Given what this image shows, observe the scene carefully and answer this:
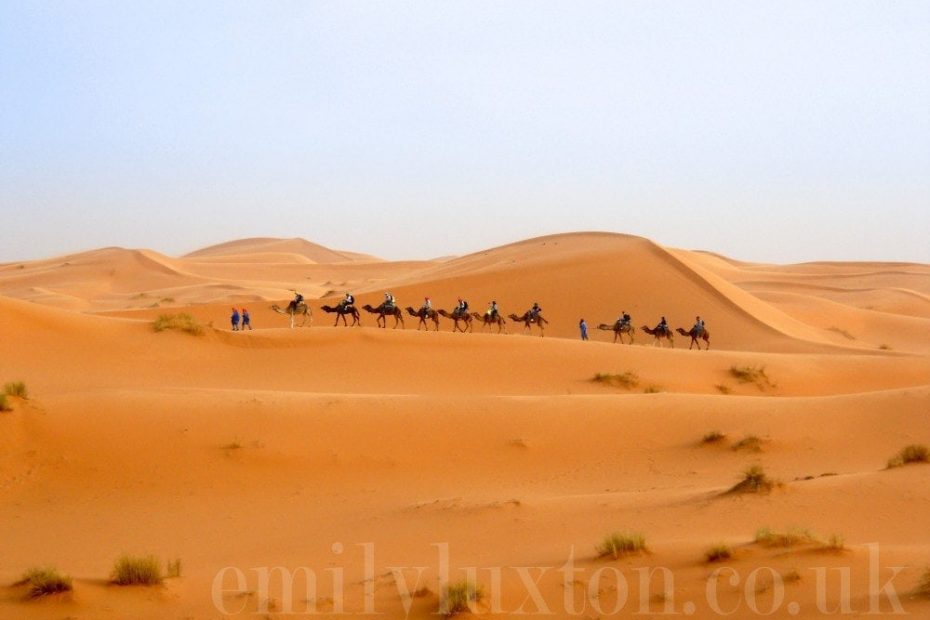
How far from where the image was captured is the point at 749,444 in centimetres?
1653

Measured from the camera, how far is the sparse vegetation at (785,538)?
905 cm

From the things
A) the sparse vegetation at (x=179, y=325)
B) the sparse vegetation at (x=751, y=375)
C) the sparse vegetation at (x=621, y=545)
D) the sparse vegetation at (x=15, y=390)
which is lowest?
the sparse vegetation at (x=621, y=545)

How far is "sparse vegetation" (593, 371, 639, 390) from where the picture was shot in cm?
2452

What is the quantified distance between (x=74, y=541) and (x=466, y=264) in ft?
162

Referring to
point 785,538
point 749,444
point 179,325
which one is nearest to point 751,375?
point 749,444

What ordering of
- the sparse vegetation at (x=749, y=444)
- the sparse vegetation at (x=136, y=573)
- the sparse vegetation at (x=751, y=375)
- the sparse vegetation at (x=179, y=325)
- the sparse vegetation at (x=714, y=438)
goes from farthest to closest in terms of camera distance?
the sparse vegetation at (x=751, y=375) < the sparse vegetation at (x=179, y=325) < the sparse vegetation at (x=714, y=438) < the sparse vegetation at (x=749, y=444) < the sparse vegetation at (x=136, y=573)

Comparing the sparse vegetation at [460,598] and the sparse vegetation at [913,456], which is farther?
the sparse vegetation at [913,456]

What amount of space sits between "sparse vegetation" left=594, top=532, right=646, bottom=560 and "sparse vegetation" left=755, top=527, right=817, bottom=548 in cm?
104

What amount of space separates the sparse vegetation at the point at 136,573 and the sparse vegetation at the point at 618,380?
16465 mm

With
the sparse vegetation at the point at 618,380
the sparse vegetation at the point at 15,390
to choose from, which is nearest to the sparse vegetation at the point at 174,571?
the sparse vegetation at the point at 15,390

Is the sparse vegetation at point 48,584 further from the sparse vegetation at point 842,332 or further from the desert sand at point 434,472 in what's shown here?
the sparse vegetation at point 842,332

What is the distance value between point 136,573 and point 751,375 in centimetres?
2135

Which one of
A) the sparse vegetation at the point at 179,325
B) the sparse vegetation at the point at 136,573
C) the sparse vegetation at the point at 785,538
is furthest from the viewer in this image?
the sparse vegetation at the point at 179,325

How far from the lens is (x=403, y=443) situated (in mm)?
16047
